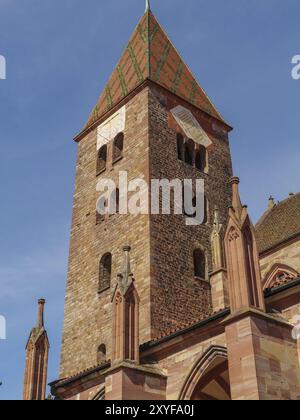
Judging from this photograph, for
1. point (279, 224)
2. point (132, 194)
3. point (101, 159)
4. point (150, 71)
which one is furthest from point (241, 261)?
point (150, 71)

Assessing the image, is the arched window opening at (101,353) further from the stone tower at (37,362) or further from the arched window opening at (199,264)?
the arched window opening at (199,264)

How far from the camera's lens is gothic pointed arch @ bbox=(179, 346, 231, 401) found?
13.9m

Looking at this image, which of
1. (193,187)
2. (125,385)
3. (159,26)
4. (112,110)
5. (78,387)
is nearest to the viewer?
(125,385)

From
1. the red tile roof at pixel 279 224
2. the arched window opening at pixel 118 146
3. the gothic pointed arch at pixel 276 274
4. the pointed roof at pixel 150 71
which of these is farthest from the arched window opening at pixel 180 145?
the gothic pointed arch at pixel 276 274

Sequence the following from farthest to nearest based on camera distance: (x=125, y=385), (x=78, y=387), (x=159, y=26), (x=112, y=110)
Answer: (x=159, y=26), (x=112, y=110), (x=78, y=387), (x=125, y=385)

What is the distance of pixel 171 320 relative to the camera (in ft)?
60.5

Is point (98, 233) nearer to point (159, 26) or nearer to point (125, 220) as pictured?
point (125, 220)

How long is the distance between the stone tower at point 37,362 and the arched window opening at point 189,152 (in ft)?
25.2

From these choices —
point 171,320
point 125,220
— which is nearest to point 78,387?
point 171,320

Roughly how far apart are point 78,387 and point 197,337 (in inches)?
165

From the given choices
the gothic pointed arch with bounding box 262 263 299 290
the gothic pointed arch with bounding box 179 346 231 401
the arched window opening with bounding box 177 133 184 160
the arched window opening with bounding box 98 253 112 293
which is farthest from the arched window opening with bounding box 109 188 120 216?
the gothic pointed arch with bounding box 179 346 231 401

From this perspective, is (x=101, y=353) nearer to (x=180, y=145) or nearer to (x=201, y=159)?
(x=180, y=145)

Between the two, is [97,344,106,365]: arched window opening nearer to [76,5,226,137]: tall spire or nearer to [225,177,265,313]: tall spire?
[225,177,265,313]: tall spire

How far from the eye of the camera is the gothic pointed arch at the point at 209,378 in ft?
45.7
